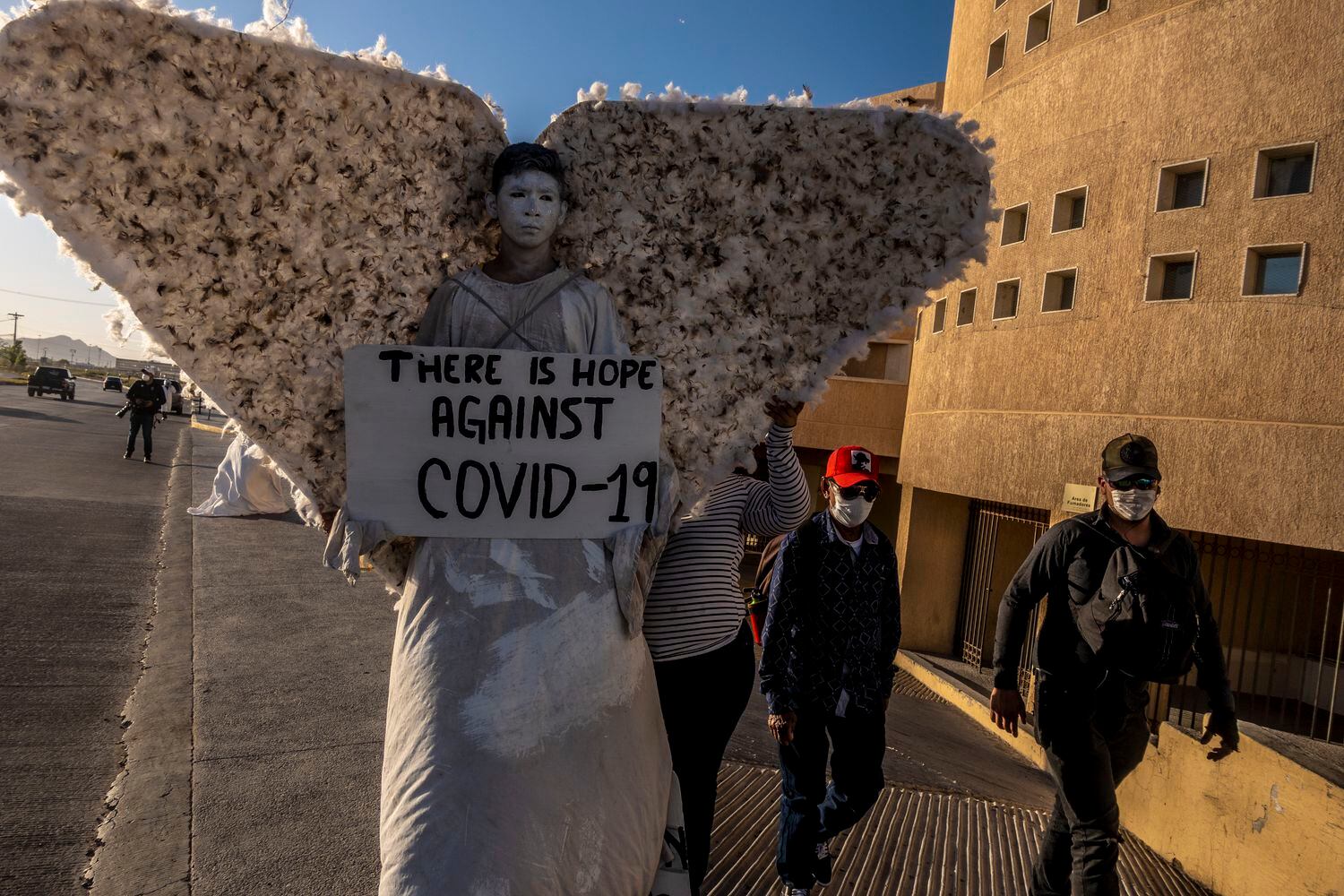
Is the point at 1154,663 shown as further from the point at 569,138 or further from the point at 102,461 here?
the point at 102,461

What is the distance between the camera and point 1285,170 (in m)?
7.05

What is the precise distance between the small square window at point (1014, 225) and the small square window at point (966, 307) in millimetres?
707

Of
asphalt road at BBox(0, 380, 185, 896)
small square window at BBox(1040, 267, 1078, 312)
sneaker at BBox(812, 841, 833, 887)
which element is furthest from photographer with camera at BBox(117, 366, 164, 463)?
sneaker at BBox(812, 841, 833, 887)

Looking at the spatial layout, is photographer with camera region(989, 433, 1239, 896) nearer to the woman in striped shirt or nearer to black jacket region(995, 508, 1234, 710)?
black jacket region(995, 508, 1234, 710)

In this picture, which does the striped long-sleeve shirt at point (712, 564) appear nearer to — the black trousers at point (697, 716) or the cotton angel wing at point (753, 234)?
the black trousers at point (697, 716)

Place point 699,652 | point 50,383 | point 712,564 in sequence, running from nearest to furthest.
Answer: point 699,652 → point 712,564 → point 50,383

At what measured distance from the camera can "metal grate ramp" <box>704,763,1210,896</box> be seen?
4090mm

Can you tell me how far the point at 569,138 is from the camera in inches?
96.3

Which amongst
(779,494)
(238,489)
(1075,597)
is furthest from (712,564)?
(238,489)

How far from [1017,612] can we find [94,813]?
12.9 feet

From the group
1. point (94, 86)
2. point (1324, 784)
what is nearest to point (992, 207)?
point (94, 86)

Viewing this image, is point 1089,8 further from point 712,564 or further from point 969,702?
point 712,564

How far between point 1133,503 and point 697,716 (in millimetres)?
1905

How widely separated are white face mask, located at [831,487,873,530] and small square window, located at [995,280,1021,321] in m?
6.63
